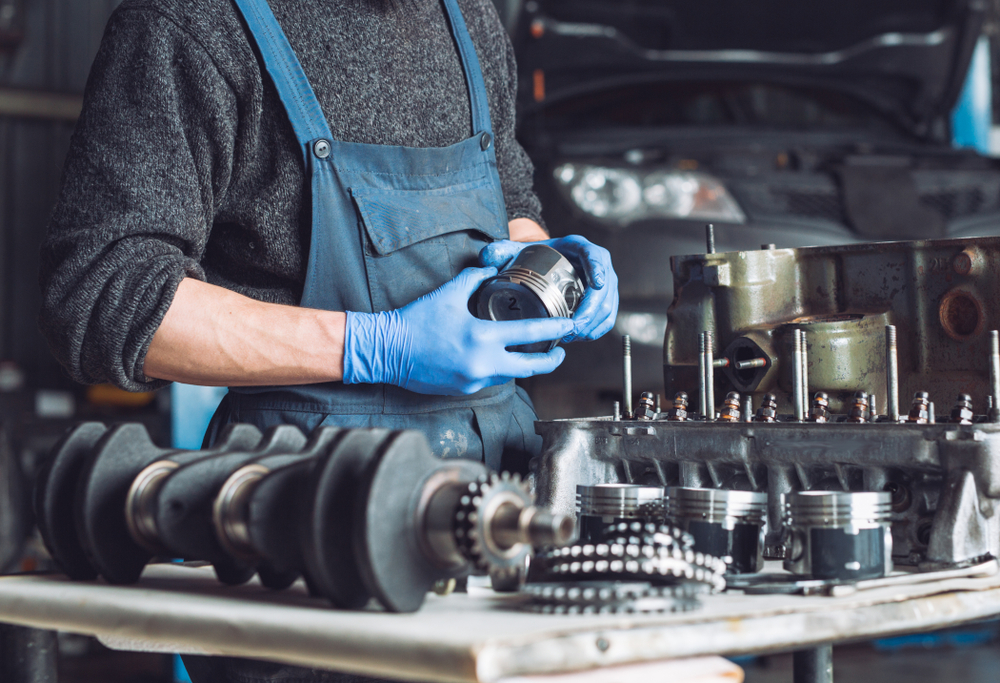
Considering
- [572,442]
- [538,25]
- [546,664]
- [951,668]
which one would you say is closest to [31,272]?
[538,25]

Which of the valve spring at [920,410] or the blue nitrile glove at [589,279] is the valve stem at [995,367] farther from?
the blue nitrile glove at [589,279]

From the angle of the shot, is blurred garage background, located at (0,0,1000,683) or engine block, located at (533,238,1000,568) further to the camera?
blurred garage background, located at (0,0,1000,683)

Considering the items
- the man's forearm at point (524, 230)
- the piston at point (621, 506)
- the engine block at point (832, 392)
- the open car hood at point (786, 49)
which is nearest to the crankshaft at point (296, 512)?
the piston at point (621, 506)

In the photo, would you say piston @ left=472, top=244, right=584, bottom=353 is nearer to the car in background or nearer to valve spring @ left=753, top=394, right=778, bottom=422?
valve spring @ left=753, top=394, right=778, bottom=422

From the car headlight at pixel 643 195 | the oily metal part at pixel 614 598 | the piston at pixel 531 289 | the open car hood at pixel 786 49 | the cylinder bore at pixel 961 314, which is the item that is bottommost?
the oily metal part at pixel 614 598

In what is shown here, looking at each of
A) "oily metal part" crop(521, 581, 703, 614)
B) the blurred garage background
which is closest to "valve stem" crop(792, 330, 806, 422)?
"oily metal part" crop(521, 581, 703, 614)

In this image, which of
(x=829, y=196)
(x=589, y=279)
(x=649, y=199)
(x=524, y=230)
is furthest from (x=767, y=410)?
(x=829, y=196)

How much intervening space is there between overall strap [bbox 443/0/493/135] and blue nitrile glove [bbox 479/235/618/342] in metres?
0.22

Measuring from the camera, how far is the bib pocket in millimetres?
1487

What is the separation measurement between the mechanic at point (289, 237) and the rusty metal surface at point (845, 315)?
Result: 159 mm

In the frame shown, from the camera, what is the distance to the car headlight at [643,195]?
2.85 m

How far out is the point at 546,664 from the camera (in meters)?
0.77

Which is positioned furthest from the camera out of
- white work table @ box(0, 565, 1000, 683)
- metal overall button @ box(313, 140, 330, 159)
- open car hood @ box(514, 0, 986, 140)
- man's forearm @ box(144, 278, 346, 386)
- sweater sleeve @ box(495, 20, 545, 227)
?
open car hood @ box(514, 0, 986, 140)

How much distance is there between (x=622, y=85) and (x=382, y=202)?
6.82 ft
